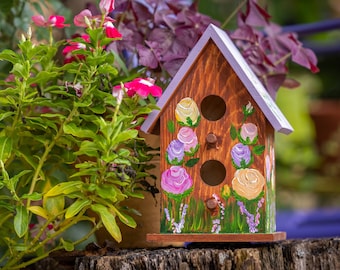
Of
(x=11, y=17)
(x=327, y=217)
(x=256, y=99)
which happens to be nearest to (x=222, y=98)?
(x=256, y=99)

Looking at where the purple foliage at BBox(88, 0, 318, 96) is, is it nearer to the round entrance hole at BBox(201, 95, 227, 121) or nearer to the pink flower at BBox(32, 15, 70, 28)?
the round entrance hole at BBox(201, 95, 227, 121)

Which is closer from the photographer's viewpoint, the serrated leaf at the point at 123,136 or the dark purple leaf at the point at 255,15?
the serrated leaf at the point at 123,136

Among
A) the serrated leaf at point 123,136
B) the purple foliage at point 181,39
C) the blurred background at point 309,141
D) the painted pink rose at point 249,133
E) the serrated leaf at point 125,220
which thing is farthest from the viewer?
the blurred background at point 309,141

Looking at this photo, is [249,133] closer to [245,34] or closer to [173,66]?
[173,66]

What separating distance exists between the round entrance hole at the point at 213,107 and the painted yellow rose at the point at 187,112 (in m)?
0.08

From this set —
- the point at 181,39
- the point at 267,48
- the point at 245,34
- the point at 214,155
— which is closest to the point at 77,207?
the point at 214,155

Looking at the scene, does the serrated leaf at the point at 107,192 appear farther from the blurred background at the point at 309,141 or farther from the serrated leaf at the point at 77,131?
the blurred background at the point at 309,141

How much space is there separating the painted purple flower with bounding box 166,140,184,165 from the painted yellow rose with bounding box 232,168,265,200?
0.17 meters

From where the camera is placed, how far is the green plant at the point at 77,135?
1898mm

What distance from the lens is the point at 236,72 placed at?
6.79 feet

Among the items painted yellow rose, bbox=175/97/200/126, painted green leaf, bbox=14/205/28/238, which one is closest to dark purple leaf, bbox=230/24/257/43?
painted yellow rose, bbox=175/97/200/126

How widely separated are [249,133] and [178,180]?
0.24 metres

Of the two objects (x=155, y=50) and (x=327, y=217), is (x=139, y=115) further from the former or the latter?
(x=327, y=217)

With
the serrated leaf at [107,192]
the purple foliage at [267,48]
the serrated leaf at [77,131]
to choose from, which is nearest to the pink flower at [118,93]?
the serrated leaf at [77,131]
